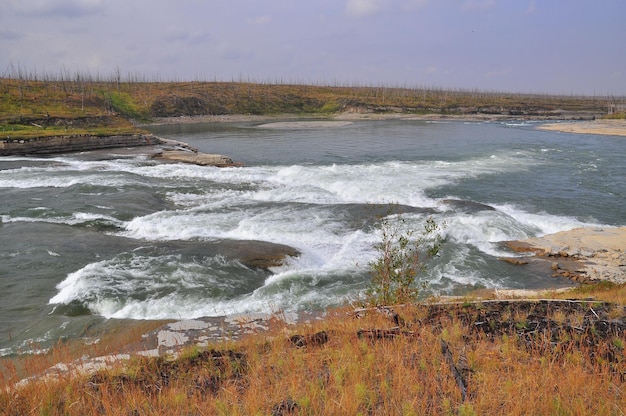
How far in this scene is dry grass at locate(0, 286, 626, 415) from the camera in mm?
4480

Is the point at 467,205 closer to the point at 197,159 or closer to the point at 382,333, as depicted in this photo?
the point at 382,333

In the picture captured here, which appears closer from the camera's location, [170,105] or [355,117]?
[170,105]

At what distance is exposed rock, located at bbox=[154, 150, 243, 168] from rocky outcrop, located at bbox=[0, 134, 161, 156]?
9.08 m

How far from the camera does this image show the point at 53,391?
16.2 ft

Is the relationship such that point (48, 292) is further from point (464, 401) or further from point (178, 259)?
point (464, 401)

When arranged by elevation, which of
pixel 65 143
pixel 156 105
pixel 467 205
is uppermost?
pixel 156 105

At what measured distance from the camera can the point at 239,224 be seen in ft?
58.7

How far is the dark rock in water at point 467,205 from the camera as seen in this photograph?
20516 millimetres

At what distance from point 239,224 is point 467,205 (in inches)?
458

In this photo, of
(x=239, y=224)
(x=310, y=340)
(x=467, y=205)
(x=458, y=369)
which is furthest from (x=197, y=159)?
(x=458, y=369)

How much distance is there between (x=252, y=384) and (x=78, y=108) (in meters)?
78.8

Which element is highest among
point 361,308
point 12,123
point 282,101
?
point 282,101

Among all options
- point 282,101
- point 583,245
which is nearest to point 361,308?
point 583,245

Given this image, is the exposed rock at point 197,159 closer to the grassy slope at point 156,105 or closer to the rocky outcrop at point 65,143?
the rocky outcrop at point 65,143
